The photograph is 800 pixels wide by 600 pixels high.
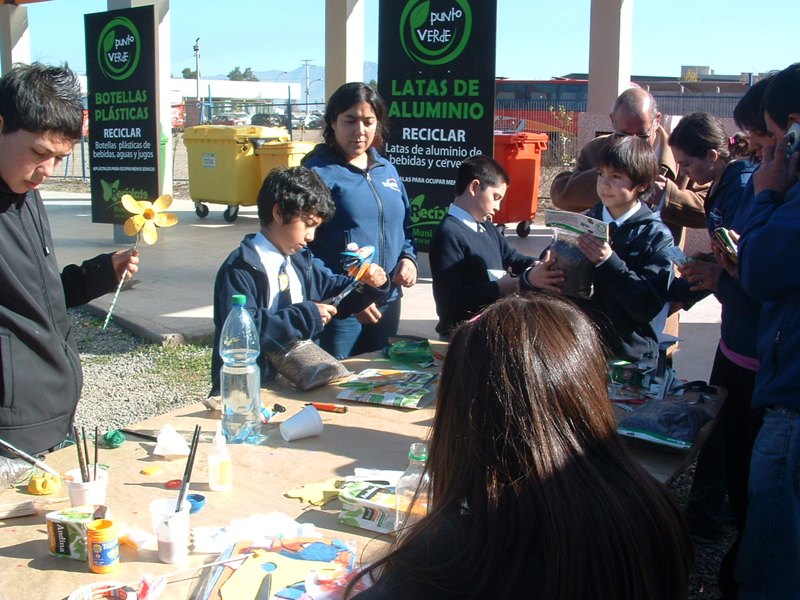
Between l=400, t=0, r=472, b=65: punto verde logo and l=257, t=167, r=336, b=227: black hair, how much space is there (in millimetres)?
3601

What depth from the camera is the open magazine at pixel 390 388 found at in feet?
9.83

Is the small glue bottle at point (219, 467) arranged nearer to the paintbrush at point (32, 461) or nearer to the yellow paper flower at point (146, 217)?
the paintbrush at point (32, 461)

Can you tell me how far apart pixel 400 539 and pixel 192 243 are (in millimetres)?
10535

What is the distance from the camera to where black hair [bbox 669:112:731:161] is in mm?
3676

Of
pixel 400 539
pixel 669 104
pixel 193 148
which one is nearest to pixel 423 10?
pixel 400 539

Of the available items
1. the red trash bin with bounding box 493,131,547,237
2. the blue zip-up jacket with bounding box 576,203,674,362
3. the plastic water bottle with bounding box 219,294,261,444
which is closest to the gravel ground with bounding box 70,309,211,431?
the plastic water bottle with bounding box 219,294,261,444

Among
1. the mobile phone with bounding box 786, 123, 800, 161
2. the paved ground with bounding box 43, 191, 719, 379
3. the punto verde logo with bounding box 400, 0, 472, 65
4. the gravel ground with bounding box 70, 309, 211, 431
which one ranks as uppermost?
the punto verde logo with bounding box 400, 0, 472, 65

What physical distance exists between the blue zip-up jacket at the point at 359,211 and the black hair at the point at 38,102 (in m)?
1.51

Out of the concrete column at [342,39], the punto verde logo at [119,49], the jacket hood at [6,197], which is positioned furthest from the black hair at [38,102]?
the punto verde logo at [119,49]

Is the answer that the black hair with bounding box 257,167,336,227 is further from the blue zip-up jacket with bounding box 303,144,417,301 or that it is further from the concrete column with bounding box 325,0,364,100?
the concrete column with bounding box 325,0,364,100

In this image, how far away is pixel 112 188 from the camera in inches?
397

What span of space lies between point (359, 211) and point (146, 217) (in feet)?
3.63

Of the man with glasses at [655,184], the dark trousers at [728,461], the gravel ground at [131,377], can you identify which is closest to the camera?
the dark trousers at [728,461]

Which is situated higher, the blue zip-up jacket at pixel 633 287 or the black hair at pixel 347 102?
the black hair at pixel 347 102
